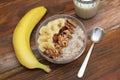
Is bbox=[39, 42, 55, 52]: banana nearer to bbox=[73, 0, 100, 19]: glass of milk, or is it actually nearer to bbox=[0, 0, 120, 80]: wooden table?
bbox=[0, 0, 120, 80]: wooden table

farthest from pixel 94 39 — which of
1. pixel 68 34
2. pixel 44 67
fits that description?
pixel 44 67

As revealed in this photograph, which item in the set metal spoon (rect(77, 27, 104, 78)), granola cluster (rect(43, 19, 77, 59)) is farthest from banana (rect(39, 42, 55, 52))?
metal spoon (rect(77, 27, 104, 78))

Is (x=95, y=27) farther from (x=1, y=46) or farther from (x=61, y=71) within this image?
(x=1, y=46)

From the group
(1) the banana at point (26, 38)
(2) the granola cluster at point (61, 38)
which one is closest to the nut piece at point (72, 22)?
(2) the granola cluster at point (61, 38)

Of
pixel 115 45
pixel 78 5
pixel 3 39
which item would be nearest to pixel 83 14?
pixel 78 5

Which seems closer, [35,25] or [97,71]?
[97,71]

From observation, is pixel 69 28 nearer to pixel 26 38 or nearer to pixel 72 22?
pixel 72 22
